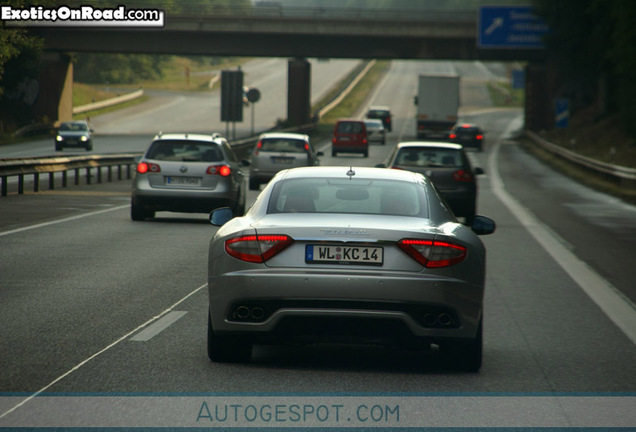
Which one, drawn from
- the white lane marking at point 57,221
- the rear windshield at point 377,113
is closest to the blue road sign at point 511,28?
the rear windshield at point 377,113

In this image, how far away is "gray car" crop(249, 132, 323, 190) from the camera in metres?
32.4

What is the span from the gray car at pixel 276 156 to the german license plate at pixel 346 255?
81.7 ft

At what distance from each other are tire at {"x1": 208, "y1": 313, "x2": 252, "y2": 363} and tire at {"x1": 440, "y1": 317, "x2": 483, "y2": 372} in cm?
130

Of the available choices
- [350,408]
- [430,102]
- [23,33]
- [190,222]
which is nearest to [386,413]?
[350,408]

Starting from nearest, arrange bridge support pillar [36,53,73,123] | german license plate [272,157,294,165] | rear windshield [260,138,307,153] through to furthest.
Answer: german license plate [272,157,294,165] < rear windshield [260,138,307,153] < bridge support pillar [36,53,73,123]

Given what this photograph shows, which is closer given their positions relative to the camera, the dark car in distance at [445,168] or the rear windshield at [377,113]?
the dark car in distance at [445,168]

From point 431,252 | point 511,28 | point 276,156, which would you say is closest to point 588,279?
point 431,252

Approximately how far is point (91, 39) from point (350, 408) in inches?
2560

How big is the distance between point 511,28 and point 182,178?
164ft

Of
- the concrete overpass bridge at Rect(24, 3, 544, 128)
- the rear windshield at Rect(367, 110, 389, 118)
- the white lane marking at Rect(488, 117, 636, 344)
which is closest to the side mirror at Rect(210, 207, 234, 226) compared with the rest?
the white lane marking at Rect(488, 117, 636, 344)

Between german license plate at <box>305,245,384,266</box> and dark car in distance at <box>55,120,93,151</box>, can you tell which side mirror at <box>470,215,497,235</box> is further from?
dark car in distance at <box>55,120,93,151</box>

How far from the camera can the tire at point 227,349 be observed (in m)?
7.54

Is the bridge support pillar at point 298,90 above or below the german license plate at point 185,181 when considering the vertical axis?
above

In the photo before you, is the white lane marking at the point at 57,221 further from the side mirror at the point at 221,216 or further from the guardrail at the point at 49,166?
the side mirror at the point at 221,216
